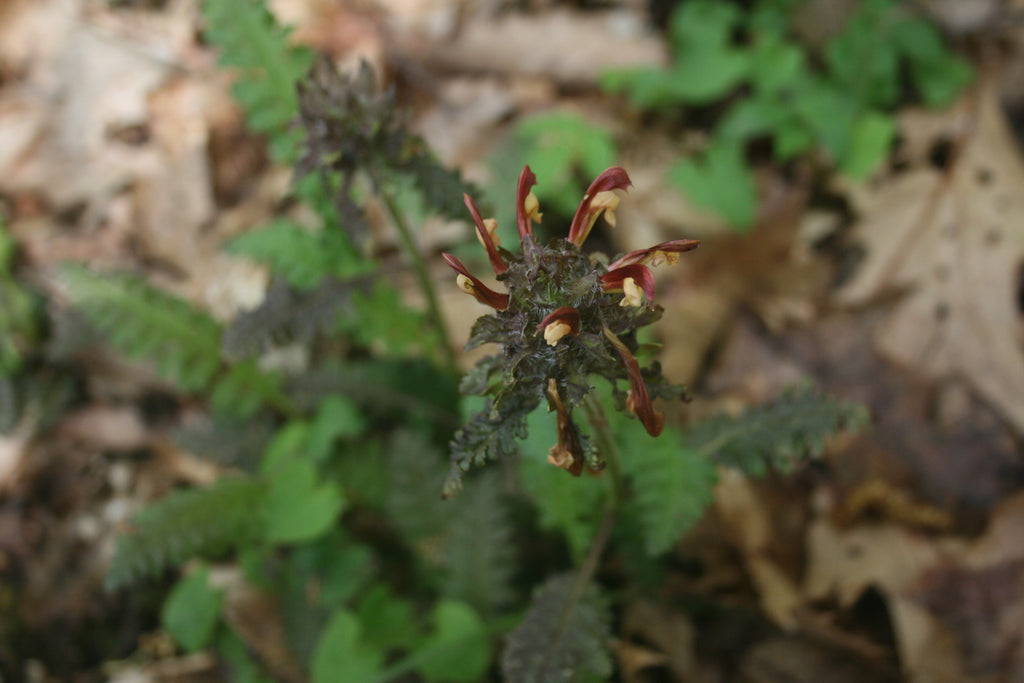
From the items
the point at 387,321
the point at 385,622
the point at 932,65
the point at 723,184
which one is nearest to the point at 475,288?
the point at 387,321

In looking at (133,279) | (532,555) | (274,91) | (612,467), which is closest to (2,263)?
(133,279)

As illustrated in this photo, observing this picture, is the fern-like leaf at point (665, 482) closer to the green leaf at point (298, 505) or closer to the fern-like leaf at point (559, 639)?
the fern-like leaf at point (559, 639)

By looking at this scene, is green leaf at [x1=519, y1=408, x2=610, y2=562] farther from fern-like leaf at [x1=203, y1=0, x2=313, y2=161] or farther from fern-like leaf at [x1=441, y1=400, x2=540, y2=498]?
A: fern-like leaf at [x1=203, y1=0, x2=313, y2=161]

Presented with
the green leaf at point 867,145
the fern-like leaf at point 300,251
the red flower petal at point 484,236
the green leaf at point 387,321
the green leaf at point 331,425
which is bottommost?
the red flower petal at point 484,236

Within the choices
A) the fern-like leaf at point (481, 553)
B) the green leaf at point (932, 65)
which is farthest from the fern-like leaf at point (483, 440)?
the green leaf at point (932, 65)

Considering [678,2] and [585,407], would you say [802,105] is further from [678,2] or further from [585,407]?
[585,407]
